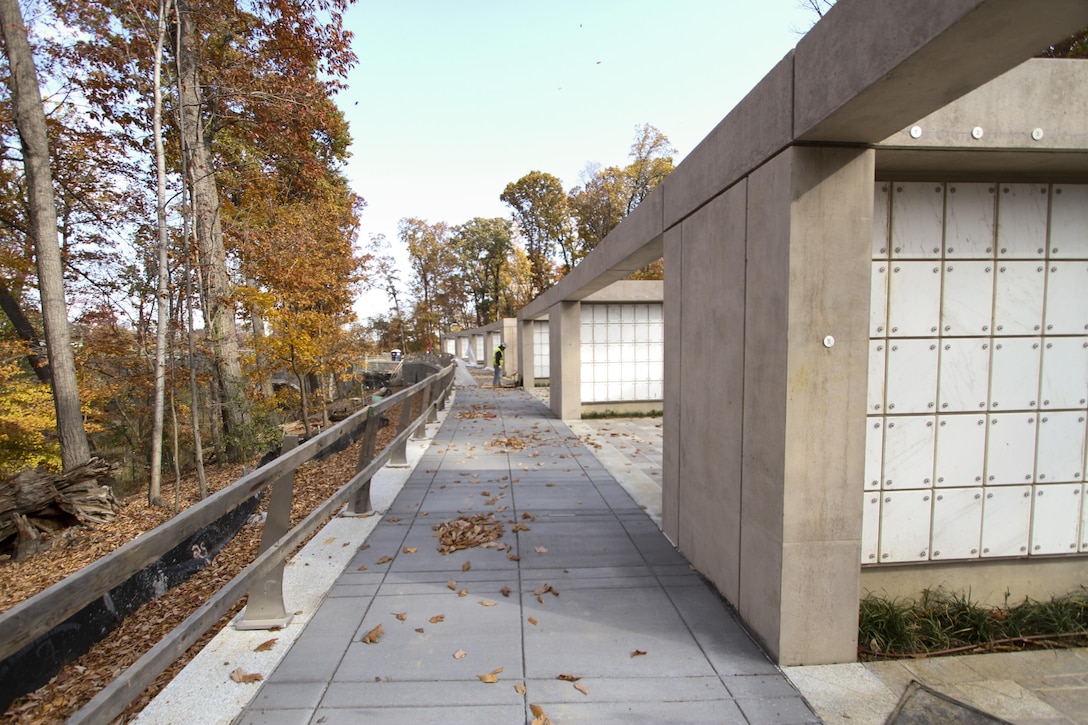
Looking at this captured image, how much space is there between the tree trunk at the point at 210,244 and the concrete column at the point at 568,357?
6.27 m

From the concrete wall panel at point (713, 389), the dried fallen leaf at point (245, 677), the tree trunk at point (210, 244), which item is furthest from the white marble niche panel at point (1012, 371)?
the tree trunk at point (210, 244)

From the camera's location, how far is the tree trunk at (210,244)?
798 centimetres

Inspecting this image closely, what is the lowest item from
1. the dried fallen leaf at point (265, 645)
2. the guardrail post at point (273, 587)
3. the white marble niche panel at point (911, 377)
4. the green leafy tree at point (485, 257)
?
the dried fallen leaf at point (265, 645)

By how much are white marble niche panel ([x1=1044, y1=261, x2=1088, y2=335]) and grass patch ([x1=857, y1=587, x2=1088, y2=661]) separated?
5.44 feet

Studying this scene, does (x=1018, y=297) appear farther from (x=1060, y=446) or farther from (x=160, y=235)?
(x=160, y=235)

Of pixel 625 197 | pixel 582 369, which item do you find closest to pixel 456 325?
pixel 625 197

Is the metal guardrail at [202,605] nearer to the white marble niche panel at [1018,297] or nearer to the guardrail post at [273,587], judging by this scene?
the guardrail post at [273,587]

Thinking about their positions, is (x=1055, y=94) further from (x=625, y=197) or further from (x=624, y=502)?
(x=625, y=197)

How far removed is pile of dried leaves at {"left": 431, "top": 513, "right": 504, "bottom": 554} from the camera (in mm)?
4207

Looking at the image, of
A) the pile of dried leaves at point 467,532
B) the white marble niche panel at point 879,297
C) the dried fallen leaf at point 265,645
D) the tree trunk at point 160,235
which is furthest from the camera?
the tree trunk at point 160,235

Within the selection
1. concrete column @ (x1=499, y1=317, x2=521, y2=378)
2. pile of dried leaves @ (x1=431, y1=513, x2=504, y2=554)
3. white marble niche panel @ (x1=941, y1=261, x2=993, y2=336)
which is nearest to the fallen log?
pile of dried leaves @ (x1=431, y1=513, x2=504, y2=554)

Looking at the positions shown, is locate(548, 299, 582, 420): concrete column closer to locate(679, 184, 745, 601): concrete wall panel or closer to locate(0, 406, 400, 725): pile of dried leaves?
locate(0, 406, 400, 725): pile of dried leaves

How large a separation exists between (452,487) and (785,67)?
492 cm

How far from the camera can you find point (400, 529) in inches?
179
